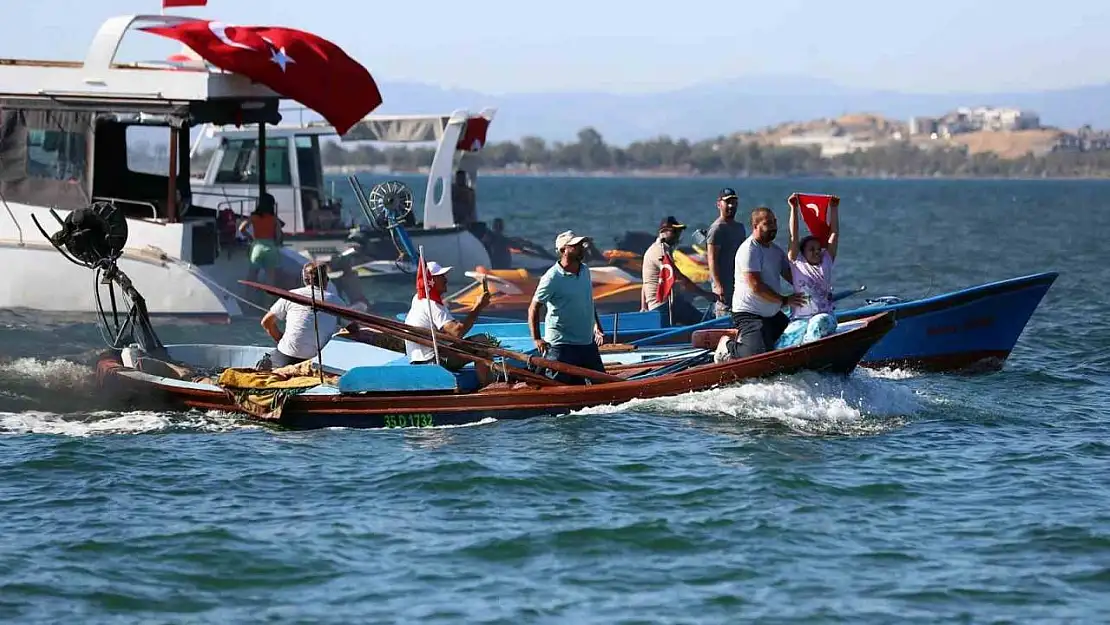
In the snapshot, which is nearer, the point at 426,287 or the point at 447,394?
the point at 447,394

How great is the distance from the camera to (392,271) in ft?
92.4

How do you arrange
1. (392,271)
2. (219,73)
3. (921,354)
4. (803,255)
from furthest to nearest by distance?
(392,271), (219,73), (921,354), (803,255)

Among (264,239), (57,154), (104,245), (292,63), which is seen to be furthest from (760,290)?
(57,154)

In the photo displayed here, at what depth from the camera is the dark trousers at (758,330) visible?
46.8ft

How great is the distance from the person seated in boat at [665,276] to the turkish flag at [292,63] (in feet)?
21.3

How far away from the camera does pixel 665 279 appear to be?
61.6ft

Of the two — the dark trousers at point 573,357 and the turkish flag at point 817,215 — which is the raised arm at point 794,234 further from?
the dark trousers at point 573,357

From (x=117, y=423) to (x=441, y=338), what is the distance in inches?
119

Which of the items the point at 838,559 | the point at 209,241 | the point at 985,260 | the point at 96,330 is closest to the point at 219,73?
the point at 209,241

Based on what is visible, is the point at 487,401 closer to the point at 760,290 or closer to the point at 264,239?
the point at 760,290

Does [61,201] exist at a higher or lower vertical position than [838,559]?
higher

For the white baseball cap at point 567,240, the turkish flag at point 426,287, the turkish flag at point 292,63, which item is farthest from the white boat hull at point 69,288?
the white baseball cap at point 567,240

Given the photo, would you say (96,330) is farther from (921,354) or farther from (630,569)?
(630,569)

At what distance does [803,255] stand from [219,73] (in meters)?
10.5
